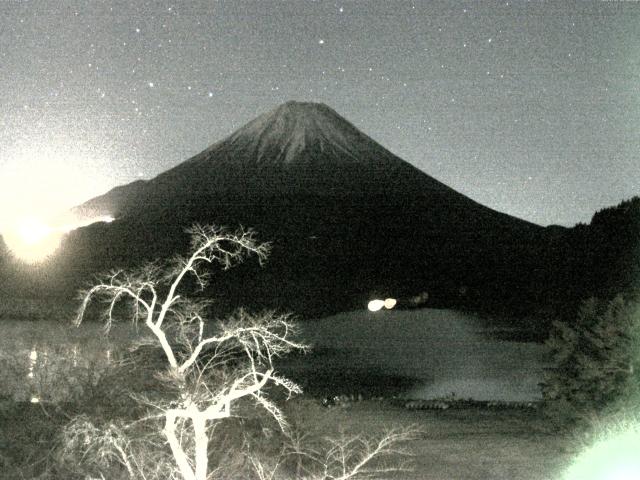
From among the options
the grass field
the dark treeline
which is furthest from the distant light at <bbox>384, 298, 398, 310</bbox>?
the grass field

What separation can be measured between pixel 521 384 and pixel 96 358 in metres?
16.5

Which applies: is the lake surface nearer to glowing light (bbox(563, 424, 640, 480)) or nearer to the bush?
glowing light (bbox(563, 424, 640, 480))

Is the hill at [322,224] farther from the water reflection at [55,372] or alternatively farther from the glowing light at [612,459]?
the water reflection at [55,372]

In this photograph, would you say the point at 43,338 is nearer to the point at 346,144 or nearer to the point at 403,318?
the point at 403,318

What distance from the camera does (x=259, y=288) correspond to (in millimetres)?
73062

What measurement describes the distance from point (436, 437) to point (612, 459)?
4.74m

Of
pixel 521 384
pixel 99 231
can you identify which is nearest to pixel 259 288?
pixel 99 231

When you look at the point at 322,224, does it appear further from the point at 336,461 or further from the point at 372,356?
the point at 336,461

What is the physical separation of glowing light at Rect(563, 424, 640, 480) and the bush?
1.02 meters

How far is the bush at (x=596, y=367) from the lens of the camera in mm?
14820

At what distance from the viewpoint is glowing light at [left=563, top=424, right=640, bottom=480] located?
12461mm

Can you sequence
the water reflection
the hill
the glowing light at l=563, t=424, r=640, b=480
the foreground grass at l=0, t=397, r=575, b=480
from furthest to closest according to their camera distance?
the hill
the water reflection
the foreground grass at l=0, t=397, r=575, b=480
the glowing light at l=563, t=424, r=640, b=480

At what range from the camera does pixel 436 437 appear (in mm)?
17266

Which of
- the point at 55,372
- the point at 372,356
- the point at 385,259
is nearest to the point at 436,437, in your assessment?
the point at 55,372
